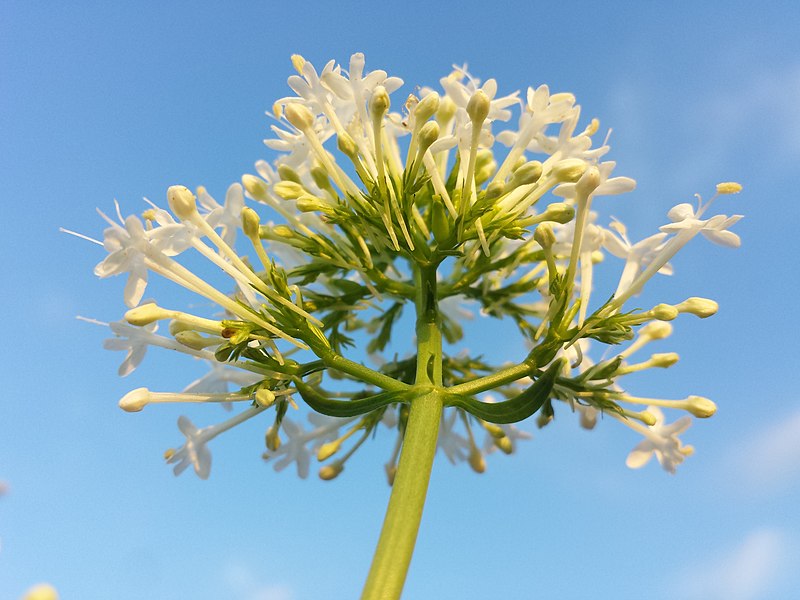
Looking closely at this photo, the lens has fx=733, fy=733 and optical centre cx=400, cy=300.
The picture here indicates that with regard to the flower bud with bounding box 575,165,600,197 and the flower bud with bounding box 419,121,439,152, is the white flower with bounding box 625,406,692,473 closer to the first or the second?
the flower bud with bounding box 575,165,600,197

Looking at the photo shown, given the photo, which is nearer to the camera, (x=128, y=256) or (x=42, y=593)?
(x=42, y=593)

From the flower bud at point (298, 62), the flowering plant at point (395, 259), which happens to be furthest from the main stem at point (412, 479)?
the flower bud at point (298, 62)

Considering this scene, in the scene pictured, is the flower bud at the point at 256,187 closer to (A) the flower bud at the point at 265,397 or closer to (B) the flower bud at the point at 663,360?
(A) the flower bud at the point at 265,397

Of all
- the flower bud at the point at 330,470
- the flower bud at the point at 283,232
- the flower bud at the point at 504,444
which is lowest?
the flower bud at the point at 330,470

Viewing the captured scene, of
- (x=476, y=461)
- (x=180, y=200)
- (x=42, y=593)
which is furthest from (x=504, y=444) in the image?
(x=42, y=593)

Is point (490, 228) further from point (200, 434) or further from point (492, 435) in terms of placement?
point (200, 434)

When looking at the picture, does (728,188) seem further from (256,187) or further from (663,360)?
(256,187)

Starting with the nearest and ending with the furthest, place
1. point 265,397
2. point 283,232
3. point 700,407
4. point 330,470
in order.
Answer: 1. point 265,397
2. point 283,232
3. point 700,407
4. point 330,470

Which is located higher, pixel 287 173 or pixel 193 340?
pixel 287 173
